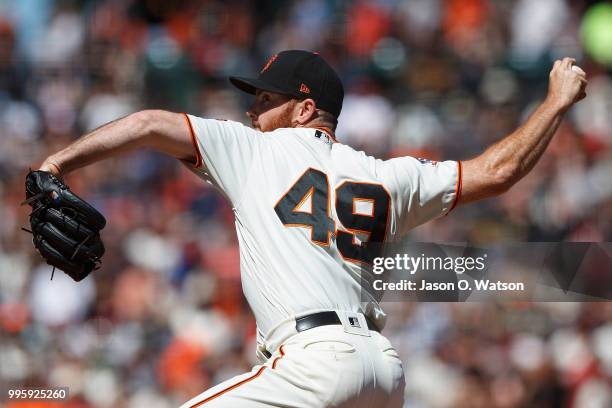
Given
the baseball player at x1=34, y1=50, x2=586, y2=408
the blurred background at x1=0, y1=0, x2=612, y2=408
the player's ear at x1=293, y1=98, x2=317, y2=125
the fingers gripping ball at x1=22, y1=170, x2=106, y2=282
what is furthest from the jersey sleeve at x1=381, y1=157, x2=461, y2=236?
the blurred background at x1=0, y1=0, x2=612, y2=408

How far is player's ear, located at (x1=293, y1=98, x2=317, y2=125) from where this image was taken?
10.7 ft

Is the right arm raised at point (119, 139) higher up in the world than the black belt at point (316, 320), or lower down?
higher up

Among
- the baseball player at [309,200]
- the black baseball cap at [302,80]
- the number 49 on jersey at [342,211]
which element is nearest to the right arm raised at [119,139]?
the baseball player at [309,200]

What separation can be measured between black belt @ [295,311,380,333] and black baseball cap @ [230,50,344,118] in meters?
0.84

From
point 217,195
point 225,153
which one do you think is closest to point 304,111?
point 225,153

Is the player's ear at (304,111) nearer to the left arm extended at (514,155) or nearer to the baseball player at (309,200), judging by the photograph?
the baseball player at (309,200)

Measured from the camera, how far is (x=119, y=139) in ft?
8.81

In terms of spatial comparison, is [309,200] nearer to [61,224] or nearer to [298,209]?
[298,209]

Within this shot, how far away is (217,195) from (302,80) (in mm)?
3944

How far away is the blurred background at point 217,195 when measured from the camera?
238 inches

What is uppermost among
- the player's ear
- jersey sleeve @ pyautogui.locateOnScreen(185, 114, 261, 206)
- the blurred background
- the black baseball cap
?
the black baseball cap

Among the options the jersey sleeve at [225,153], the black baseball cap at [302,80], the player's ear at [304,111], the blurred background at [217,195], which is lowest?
the blurred background at [217,195]

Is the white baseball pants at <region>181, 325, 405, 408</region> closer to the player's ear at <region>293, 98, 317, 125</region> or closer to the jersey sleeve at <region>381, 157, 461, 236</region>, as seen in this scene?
the jersey sleeve at <region>381, 157, 461, 236</region>

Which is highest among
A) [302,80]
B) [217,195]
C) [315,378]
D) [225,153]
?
[302,80]
